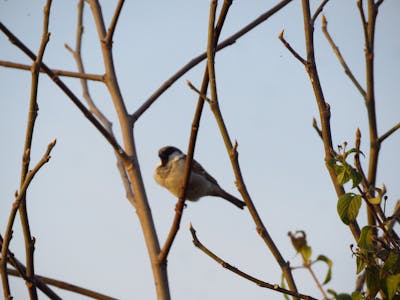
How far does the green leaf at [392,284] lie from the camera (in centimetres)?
145

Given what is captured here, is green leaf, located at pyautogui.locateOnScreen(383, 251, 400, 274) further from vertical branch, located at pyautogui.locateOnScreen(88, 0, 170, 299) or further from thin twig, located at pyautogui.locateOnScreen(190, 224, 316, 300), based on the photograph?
vertical branch, located at pyautogui.locateOnScreen(88, 0, 170, 299)

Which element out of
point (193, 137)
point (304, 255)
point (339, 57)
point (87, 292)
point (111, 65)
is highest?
point (111, 65)

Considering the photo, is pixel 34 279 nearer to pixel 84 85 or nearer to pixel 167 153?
pixel 84 85

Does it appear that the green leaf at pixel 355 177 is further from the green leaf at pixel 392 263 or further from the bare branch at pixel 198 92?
the bare branch at pixel 198 92

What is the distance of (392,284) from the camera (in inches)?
57.4

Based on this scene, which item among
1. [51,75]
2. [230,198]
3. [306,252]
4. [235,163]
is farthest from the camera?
[230,198]

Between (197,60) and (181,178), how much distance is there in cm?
190

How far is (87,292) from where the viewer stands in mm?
2213

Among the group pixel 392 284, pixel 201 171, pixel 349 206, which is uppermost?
pixel 201 171

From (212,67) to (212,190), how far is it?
9.97 feet

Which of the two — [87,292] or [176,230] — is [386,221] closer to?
[176,230]

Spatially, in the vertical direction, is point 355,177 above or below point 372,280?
above

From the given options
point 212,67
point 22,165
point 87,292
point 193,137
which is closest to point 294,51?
point 212,67

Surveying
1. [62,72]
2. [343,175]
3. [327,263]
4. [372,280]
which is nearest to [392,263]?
[372,280]
